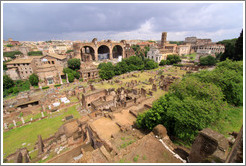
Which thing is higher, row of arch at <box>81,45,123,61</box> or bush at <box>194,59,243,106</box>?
row of arch at <box>81,45,123,61</box>

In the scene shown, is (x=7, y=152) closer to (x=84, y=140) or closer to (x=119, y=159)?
(x=84, y=140)

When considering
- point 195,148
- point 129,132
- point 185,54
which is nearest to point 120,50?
point 185,54

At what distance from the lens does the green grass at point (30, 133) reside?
44.2ft

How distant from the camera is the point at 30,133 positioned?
15.2m

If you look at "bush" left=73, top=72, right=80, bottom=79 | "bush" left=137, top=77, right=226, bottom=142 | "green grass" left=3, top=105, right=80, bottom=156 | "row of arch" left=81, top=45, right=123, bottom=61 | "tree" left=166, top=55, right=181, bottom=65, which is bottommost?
"green grass" left=3, top=105, right=80, bottom=156

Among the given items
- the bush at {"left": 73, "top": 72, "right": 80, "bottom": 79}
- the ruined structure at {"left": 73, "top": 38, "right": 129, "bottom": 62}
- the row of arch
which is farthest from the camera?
the row of arch

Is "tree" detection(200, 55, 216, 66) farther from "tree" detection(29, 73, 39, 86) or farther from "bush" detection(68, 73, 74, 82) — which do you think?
"tree" detection(29, 73, 39, 86)

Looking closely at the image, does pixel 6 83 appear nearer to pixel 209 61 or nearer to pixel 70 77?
pixel 70 77

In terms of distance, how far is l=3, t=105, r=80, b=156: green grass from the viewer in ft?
44.2

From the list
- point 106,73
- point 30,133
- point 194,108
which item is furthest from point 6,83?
point 194,108

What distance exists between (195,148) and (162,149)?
1.92 m

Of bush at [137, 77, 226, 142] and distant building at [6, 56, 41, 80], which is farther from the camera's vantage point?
distant building at [6, 56, 41, 80]

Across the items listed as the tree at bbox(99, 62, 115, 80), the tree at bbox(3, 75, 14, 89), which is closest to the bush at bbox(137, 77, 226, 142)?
the tree at bbox(99, 62, 115, 80)

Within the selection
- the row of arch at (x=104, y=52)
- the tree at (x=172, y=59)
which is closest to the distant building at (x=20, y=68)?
the row of arch at (x=104, y=52)
